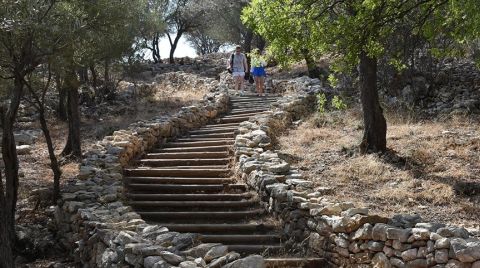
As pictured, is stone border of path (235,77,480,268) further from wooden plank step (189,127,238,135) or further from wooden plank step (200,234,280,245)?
wooden plank step (189,127,238,135)

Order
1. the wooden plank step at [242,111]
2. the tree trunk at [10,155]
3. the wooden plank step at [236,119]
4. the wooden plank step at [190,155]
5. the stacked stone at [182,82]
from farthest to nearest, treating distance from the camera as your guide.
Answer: the stacked stone at [182,82]
the wooden plank step at [242,111]
the wooden plank step at [236,119]
the wooden plank step at [190,155]
the tree trunk at [10,155]

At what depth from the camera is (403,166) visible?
10305 millimetres

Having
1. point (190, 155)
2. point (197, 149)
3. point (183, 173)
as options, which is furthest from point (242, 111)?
point (183, 173)

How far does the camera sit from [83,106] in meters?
21.2

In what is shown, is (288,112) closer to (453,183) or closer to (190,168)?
(190,168)

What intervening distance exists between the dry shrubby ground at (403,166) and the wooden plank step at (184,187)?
1.43m

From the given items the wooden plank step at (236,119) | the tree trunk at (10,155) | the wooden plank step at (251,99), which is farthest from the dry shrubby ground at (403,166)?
the tree trunk at (10,155)

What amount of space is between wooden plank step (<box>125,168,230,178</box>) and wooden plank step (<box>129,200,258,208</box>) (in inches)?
53.5

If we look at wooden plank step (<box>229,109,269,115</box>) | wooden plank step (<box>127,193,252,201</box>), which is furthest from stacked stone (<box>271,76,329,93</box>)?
wooden plank step (<box>127,193,252,201</box>)

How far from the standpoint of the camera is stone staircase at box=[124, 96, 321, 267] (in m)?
8.24

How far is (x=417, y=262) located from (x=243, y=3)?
79.0 feet

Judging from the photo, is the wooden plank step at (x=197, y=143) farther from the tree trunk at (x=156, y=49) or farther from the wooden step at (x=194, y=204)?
the tree trunk at (x=156, y=49)

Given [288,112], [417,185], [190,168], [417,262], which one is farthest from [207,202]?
[288,112]

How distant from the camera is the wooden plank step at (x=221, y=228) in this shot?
861 cm
